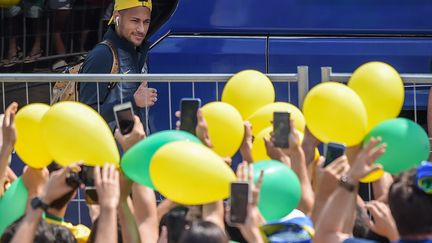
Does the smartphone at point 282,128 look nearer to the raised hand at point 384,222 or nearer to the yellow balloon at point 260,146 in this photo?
the yellow balloon at point 260,146

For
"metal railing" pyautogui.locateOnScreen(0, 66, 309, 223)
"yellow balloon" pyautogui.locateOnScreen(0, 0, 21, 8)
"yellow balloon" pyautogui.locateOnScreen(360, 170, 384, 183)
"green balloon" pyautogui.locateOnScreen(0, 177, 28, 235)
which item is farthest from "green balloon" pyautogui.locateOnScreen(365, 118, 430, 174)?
"yellow balloon" pyautogui.locateOnScreen(0, 0, 21, 8)

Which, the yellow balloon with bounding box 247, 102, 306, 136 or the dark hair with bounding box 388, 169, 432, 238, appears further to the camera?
the yellow balloon with bounding box 247, 102, 306, 136

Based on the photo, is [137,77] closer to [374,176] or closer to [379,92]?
[379,92]

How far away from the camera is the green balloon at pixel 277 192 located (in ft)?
16.3

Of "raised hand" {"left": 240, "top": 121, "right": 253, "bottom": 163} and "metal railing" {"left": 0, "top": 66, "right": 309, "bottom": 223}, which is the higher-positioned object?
"metal railing" {"left": 0, "top": 66, "right": 309, "bottom": 223}

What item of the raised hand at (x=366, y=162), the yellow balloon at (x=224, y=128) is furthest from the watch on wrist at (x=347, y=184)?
the yellow balloon at (x=224, y=128)

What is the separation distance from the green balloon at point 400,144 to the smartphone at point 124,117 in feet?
3.32

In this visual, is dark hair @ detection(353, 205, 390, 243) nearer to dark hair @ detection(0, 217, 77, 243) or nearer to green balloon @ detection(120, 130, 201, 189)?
green balloon @ detection(120, 130, 201, 189)

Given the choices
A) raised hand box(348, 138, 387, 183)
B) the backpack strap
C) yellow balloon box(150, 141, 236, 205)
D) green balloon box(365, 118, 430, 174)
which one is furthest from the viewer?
the backpack strap

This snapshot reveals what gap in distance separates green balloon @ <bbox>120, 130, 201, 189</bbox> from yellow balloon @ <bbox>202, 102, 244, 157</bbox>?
1.18 ft

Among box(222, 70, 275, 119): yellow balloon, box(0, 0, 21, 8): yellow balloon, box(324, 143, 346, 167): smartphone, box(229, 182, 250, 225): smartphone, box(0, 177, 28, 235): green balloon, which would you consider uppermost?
box(0, 0, 21, 8): yellow balloon

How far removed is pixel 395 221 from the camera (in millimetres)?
4723

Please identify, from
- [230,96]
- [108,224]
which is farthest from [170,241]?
[230,96]

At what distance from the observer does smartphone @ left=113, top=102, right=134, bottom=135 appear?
5426 mm
